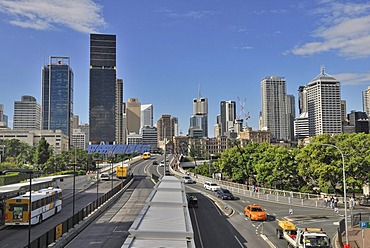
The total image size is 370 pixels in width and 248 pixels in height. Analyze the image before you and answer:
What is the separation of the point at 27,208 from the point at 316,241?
2386cm

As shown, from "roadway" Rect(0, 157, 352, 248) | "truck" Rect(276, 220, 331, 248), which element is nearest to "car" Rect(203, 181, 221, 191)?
"roadway" Rect(0, 157, 352, 248)

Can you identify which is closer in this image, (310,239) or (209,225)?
(310,239)

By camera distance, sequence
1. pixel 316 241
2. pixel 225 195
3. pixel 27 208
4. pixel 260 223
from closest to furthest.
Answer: pixel 316 241
pixel 27 208
pixel 260 223
pixel 225 195

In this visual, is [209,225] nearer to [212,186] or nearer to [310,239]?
[310,239]

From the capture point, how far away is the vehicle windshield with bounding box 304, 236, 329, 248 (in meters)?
22.8

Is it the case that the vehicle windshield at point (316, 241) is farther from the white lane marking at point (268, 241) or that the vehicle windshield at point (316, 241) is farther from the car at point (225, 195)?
the car at point (225, 195)

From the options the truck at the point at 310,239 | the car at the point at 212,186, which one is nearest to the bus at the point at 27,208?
the truck at the point at 310,239

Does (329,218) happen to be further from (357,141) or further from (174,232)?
(174,232)

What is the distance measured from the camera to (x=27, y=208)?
3269 centimetres

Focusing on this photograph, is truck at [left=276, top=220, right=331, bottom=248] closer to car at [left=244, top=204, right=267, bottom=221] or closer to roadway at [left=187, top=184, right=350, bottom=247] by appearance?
roadway at [left=187, top=184, right=350, bottom=247]

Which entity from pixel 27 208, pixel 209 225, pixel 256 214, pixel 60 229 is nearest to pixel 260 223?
pixel 256 214

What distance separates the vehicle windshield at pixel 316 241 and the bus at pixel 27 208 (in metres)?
22.9

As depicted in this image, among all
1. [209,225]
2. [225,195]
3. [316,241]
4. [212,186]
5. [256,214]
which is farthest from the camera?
[212,186]

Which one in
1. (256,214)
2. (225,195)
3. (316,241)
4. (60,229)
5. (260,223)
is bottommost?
(260,223)
